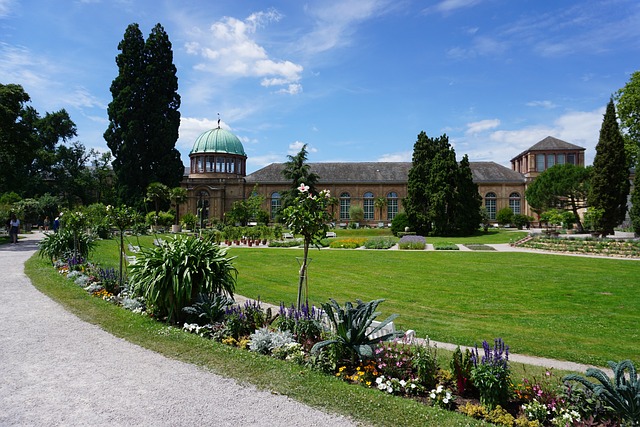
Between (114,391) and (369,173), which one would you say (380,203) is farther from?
(114,391)

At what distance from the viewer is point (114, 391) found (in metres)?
4.46

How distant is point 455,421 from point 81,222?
13.3 metres

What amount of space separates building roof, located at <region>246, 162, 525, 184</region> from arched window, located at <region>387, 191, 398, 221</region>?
199 centimetres

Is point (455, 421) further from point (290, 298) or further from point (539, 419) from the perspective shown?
point (290, 298)

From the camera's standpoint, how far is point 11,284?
10.9 metres

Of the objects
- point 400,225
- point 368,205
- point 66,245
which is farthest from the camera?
point 368,205

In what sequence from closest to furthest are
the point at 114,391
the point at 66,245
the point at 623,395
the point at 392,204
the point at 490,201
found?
1. the point at 623,395
2. the point at 114,391
3. the point at 66,245
4. the point at 490,201
5. the point at 392,204

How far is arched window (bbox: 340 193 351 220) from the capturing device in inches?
2230

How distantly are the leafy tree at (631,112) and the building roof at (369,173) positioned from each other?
60.3 feet

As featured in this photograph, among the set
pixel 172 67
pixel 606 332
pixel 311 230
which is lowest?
pixel 606 332

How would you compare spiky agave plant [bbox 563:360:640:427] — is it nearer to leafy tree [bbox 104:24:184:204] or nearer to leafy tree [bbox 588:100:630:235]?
leafy tree [bbox 588:100:630:235]

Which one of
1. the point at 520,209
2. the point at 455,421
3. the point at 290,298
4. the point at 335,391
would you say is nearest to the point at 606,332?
the point at 455,421

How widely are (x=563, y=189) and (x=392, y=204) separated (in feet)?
73.9

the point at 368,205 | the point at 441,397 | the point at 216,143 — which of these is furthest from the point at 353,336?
the point at 216,143
